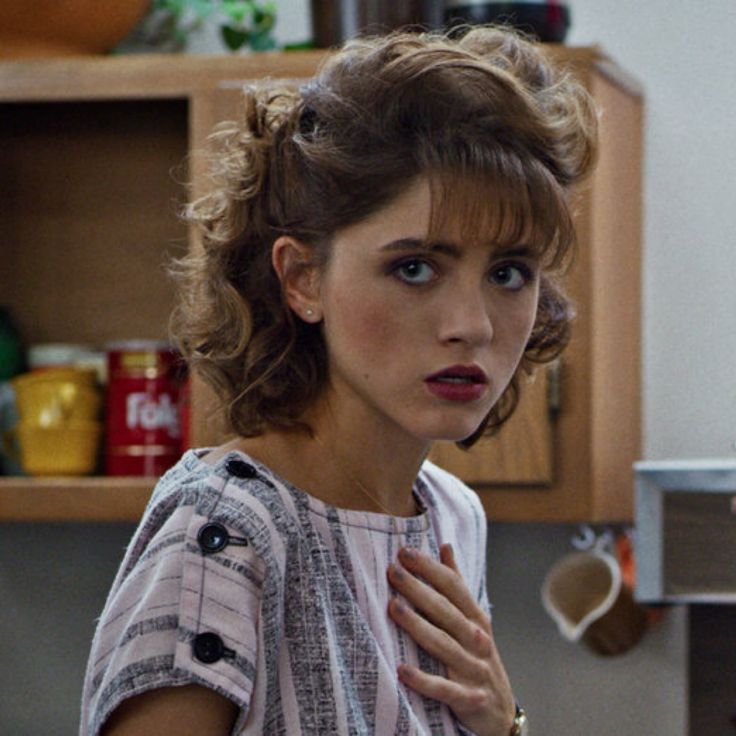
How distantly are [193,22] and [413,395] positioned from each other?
1551 mm

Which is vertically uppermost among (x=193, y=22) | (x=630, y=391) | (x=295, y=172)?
(x=193, y=22)

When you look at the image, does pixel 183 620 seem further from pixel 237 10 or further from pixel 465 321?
pixel 237 10

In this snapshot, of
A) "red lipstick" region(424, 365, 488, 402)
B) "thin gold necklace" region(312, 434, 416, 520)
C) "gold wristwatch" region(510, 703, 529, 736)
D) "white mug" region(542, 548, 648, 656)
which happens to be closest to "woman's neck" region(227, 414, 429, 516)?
"thin gold necklace" region(312, 434, 416, 520)

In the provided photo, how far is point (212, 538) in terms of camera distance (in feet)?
3.29

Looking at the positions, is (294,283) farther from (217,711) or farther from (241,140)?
(217,711)

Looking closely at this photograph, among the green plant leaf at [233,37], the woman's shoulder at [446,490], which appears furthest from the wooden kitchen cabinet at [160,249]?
the woman's shoulder at [446,490]

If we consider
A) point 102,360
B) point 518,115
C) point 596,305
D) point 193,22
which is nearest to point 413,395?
point 518,115

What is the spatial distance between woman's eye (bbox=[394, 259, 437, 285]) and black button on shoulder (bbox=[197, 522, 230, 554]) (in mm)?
207

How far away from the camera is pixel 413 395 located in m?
1.06

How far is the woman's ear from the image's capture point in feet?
3.67

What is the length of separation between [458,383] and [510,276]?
0.29 ft

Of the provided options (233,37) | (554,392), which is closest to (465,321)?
(554,392)

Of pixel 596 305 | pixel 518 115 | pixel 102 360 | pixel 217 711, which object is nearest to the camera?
pixel 217 711

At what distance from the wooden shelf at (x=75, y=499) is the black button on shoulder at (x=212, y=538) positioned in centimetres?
112
